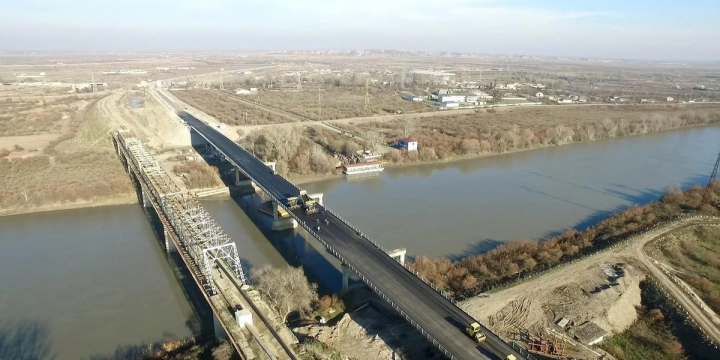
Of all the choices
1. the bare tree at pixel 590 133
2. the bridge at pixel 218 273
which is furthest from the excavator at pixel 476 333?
the bare tree at pixel 590 133

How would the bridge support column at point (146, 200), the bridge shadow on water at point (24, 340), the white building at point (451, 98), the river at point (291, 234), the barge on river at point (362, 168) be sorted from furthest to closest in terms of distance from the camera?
the white building at point (451, 98), the barge on river at point (362, 168), the bridge support column at point (146, 200), the river at point (291, 234), the bridge shadow on water at point (24, 340)

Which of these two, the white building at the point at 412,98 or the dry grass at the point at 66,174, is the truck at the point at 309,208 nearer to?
the dry grass at the point at 66,174

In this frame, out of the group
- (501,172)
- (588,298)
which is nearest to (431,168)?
(501,172)

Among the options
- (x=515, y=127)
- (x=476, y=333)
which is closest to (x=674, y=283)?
(x=476, y=333)

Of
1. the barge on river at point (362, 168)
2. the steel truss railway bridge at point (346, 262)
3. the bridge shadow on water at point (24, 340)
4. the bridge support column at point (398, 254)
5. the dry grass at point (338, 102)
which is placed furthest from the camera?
the dry grass at point (338, 102)

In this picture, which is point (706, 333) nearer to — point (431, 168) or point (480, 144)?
point (431, 168)

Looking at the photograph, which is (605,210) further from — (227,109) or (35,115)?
(35,115)
